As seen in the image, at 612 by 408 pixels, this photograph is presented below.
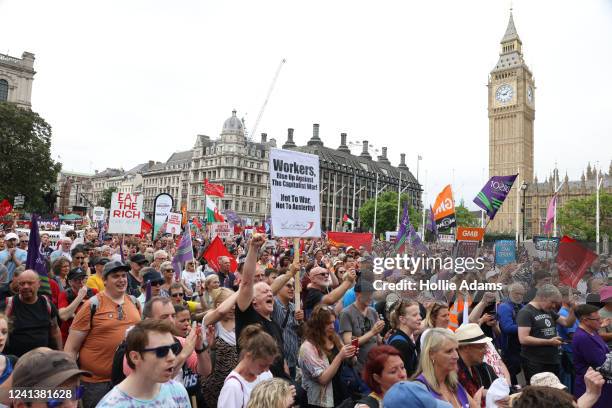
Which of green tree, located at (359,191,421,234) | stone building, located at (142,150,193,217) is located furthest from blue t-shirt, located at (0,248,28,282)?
stone building, located at (142,150,193,217)

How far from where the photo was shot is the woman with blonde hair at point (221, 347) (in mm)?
4320

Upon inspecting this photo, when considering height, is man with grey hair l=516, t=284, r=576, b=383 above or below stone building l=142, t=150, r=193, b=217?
below

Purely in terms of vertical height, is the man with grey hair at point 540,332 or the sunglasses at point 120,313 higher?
the sunglasses at point 120,313

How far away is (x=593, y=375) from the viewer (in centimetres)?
349

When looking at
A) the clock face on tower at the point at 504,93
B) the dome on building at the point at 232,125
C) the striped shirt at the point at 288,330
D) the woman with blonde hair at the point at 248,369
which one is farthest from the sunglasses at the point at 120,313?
the clock face on tower at the point at 504,93

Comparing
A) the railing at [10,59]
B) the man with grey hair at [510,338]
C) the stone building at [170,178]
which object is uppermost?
the railing at [10,59]

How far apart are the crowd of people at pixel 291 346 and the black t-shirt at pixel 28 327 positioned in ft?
0.04

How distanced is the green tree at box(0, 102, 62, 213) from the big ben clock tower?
286 ft

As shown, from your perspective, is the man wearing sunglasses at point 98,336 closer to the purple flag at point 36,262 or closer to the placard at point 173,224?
the purple flag at point 36,262

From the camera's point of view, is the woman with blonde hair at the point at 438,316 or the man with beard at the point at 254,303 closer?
the man with beard at the point at 254,303

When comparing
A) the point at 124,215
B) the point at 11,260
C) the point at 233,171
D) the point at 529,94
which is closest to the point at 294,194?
the point at 11,260

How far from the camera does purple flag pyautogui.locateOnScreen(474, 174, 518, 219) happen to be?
46.8ft

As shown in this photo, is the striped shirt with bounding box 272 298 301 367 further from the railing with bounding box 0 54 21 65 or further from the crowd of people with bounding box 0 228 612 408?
the railing with bounding box 0 54 21 65

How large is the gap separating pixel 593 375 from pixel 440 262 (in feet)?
13.4
